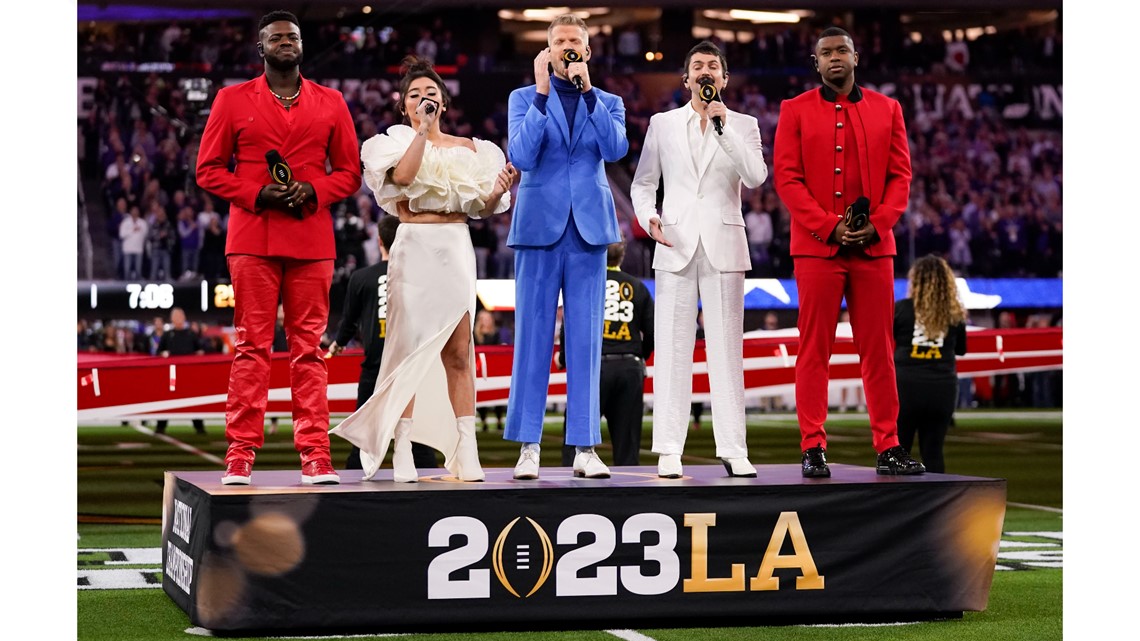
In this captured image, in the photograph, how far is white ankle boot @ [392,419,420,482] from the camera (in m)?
6.27

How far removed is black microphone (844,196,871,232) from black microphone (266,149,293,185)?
2.56 metres

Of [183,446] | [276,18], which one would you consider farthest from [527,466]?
[183,446]

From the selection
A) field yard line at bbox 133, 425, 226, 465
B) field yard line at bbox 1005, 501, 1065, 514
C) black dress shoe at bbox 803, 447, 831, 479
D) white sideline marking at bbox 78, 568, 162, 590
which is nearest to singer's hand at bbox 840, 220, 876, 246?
black dress shoe at bbox 803, 447, 831, 479

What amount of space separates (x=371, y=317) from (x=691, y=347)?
2.87 m

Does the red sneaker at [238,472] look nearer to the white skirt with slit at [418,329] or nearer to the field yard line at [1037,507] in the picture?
the white skirt with slit at [418,329]

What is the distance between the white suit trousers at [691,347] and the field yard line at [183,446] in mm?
9627

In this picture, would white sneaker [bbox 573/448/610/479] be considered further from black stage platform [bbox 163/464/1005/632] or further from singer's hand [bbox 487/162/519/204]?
singer's hand [bbox 487/162/519/204]

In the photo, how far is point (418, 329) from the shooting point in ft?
20.7

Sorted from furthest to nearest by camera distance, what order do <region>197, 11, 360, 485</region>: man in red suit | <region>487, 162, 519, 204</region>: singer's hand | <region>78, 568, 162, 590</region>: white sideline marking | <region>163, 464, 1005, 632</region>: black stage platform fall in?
<region>78, 568, 162, 590</region>: white sideline marking
<region>487, 162, 519, 204</region>: singer's hand
<region>197, 11, 360, 485</region>: man in red suit
<region>163, 464, 1005, 632</region>: black stage platform

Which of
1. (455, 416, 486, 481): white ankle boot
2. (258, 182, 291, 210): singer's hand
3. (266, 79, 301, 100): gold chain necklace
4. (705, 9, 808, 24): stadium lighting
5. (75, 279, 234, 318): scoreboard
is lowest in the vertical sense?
(455, 416, 486, 481): white ankle boot

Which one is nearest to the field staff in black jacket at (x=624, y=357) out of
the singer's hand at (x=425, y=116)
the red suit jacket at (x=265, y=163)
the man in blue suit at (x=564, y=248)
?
the man in blue suit at (x=564, y=248)

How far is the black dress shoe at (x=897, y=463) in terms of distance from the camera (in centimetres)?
671

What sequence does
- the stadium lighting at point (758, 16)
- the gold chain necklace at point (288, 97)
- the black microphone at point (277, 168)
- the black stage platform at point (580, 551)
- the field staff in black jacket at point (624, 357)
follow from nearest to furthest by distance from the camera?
the black stage platform at point (580, 551)
the black microphone at point (277, 168)
the gold chain necklace at point (288, 97)
the field staff in black jacket at point (624, 357)
the stadium lighting at point (758, 16)

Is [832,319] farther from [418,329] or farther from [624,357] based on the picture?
[624,357]
